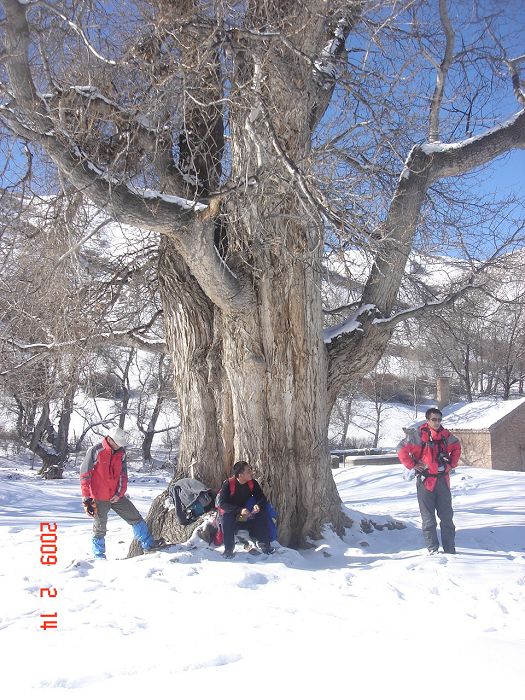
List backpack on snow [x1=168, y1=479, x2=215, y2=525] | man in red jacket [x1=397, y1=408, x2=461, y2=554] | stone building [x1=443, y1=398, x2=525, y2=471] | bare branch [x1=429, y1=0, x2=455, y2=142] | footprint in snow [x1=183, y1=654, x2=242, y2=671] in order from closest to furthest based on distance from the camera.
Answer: footprint in snow [x1=183, y1=654, x2=242, y2=671]
man in red jacket [x1=397, y1=408, x2=461, y2=554]
backpack on snow [x1=168, y1=479, x2=215, y2=525]
bare branch [x1=429, y1=0, x2=455, y2=142]
stone building [x1=443, y1=398, x2=525, y2=471]

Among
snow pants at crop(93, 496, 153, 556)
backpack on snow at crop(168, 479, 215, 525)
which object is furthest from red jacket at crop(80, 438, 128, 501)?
backpack on snow at crop(168, 479, 215, 525)

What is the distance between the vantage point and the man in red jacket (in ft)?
22.3

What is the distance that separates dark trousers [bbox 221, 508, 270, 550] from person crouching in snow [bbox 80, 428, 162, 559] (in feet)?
2.74

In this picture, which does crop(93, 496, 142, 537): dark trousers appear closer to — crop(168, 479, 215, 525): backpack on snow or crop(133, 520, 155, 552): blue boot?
crop(133, 520, 155, 552): blue boot

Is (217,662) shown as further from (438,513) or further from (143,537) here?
(438,513)

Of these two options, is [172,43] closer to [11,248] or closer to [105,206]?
[105,206]

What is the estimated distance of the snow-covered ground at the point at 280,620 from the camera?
3092 millimetres

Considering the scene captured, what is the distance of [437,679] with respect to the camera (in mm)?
3035

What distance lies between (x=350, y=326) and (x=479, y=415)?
66.8 ft

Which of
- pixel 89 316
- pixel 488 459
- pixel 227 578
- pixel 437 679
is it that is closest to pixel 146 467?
pixel 488 459

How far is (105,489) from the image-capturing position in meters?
6.92

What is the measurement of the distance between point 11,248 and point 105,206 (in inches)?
102

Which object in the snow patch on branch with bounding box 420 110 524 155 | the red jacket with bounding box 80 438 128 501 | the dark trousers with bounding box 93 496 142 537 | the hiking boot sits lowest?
the hiking boot

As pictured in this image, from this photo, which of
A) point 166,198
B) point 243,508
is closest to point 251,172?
point 166,198
